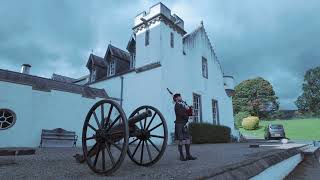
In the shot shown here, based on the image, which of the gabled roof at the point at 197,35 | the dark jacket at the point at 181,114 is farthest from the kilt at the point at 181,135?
the gabled roof at the point at 197,35

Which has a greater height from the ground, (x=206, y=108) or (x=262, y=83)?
(x=262, y=83)

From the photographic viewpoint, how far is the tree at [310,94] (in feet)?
225

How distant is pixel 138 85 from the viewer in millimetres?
17781

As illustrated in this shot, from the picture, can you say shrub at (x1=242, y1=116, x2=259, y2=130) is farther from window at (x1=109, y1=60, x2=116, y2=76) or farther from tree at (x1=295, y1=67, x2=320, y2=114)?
tree at (x1=295, y1=67, x2=320, y2=114)

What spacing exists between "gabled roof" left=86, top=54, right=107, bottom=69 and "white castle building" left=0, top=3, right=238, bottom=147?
0.28ft

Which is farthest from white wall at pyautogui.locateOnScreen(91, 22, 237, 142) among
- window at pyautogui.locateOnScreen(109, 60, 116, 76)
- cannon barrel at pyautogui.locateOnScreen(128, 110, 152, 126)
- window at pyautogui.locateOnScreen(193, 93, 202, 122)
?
cannon barrel at pyautogui.locateOnScreen(128, 110, 152, 126)

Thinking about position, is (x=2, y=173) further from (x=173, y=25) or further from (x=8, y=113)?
(x=173, y=25)

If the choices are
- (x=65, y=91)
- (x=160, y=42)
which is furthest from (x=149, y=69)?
(x=65, y=91)

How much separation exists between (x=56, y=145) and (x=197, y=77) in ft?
34.6

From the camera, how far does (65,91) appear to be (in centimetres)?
1593

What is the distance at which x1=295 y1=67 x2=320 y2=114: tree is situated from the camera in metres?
68.6

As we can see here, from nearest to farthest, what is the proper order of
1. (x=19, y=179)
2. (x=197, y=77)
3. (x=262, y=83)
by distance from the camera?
(x=19, y=179) → (x=197, y=77) → (x=262, y=83)

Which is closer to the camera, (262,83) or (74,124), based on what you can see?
(74,124)

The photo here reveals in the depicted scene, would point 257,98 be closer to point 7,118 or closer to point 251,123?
point 251,123
